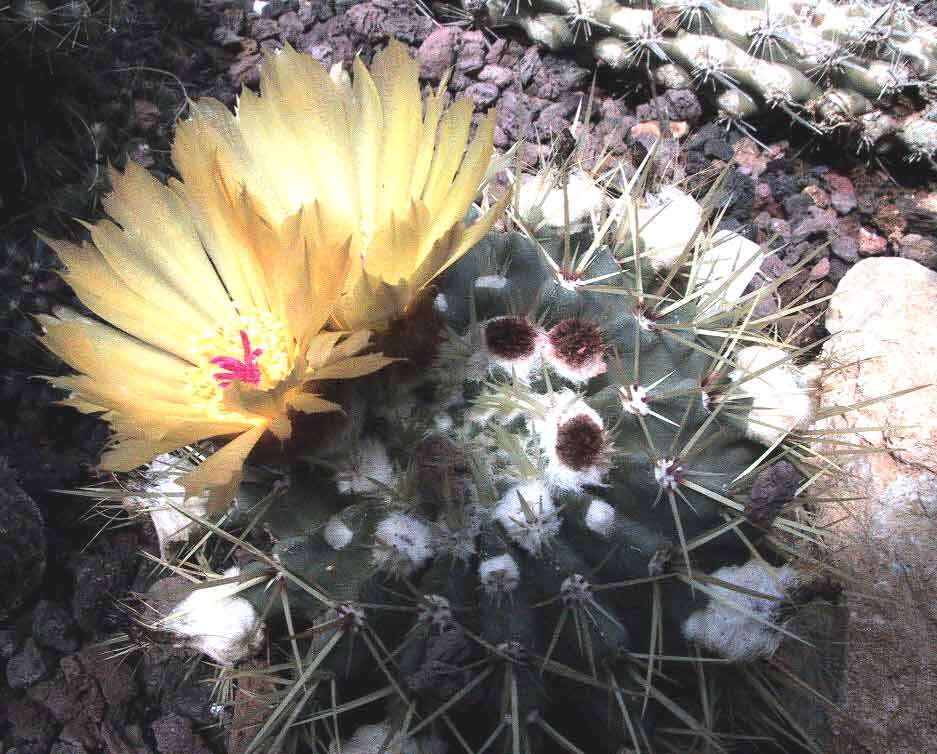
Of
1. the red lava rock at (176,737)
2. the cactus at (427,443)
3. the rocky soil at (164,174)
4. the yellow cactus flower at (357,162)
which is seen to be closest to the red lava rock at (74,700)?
the rocky soil at (164,174)

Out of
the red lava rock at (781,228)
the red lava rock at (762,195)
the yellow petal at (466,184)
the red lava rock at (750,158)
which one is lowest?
the red lava rock at (781,228)

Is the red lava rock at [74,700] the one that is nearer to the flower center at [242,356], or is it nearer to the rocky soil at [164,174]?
the rocky soil at [164,174]

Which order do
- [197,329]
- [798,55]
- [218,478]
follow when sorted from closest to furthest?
[218,478]
[197,329]
[798,55]

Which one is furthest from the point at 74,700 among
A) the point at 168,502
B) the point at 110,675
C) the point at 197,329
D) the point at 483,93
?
the point at 483,93

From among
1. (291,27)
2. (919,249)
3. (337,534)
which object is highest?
(291,27)

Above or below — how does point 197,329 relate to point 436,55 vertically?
above

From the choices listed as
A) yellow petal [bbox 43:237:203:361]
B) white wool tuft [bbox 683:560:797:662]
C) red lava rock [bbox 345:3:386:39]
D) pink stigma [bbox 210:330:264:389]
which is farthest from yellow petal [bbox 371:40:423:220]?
red lava rock [bbox 345:3:386:39]

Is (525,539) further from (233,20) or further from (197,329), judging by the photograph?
(233,20)
